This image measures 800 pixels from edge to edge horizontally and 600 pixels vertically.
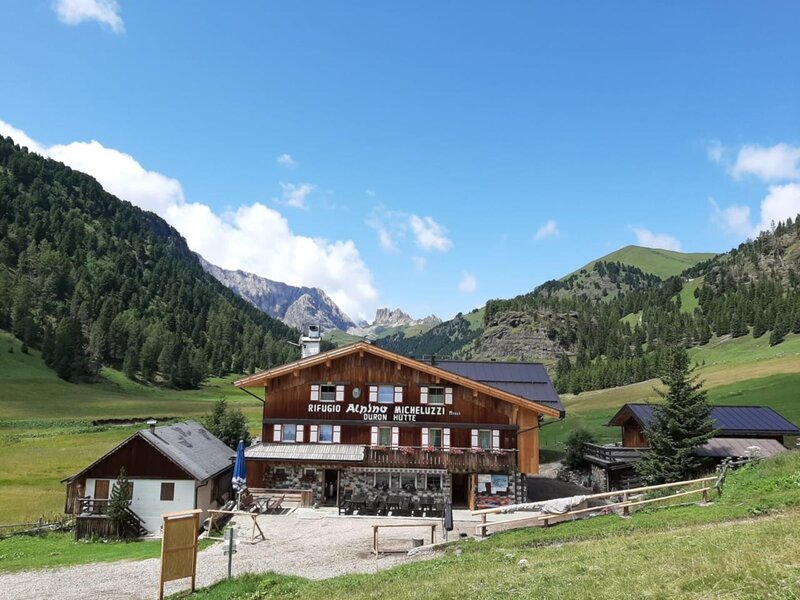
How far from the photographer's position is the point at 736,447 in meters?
37.7

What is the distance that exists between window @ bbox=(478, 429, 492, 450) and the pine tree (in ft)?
73.4

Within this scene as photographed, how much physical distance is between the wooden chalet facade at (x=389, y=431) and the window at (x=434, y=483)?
67 mm

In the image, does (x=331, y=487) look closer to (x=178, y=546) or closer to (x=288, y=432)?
(x=288, y=432)

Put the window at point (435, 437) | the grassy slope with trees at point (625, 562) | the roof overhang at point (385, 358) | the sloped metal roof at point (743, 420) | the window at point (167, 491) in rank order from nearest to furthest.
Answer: the grassy slope with trees at point (625, 562)
the window at point (167, 491)
the roof overhang at point (385, 358)
the sloped metal roof at point (743, 420)
the window at point (435, 437)

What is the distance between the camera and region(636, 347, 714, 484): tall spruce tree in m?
32.8

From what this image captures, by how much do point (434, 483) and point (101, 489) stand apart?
20.9 meters

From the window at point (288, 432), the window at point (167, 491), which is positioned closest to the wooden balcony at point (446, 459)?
the window at point (288, 432)

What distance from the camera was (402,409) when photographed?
39781 millimetres

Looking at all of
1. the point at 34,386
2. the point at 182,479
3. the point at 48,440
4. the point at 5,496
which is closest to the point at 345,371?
the point at 182,479

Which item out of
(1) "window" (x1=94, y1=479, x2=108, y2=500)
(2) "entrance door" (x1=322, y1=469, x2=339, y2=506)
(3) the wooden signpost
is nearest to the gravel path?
(3) the wooden signpost

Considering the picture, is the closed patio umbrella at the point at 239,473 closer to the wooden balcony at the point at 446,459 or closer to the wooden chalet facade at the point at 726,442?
the wooden balcony at the point at 446,459

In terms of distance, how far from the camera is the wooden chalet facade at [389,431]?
3806 centimetres

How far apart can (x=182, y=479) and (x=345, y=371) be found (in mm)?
12911

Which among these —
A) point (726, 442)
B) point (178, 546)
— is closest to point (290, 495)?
point (178, 546)
